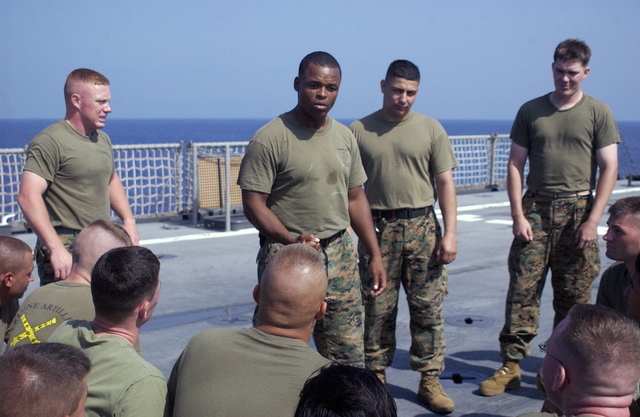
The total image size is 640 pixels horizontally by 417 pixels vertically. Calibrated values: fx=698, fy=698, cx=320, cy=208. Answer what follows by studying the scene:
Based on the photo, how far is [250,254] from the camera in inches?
362

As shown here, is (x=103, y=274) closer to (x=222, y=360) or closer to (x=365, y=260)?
(x=222, y=360)

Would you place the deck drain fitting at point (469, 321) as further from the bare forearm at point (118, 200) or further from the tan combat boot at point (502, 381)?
the bare forearm at point (118, 200)

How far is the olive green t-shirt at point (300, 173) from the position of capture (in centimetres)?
362

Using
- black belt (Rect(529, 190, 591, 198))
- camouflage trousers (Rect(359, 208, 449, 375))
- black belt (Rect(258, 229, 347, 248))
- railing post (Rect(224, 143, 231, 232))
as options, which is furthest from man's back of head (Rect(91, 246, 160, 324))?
railing post (Rect(224, 143, 231, 232))

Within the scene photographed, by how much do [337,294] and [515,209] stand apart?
1.46 meters

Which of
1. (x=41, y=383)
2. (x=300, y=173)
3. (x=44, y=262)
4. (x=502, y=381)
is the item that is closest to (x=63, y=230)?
(x=44, y=262)

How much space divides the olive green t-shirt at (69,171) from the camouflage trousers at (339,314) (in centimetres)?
117

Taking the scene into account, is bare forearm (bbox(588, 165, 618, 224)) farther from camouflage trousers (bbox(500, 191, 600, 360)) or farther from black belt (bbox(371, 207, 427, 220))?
black belt (bbox(371, 207, 427, 220))

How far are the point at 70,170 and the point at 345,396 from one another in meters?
2.89

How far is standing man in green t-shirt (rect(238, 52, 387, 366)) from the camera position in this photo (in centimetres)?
361

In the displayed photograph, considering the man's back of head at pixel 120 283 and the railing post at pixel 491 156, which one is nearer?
the man's back of head at pixel 120 283

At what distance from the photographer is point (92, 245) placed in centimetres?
309

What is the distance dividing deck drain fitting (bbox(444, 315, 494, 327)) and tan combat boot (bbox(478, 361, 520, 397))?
136 cm

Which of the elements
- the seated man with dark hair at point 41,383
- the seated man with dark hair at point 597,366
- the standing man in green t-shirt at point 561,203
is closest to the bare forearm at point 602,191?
the standing man in green t-shirt at point 561,203
